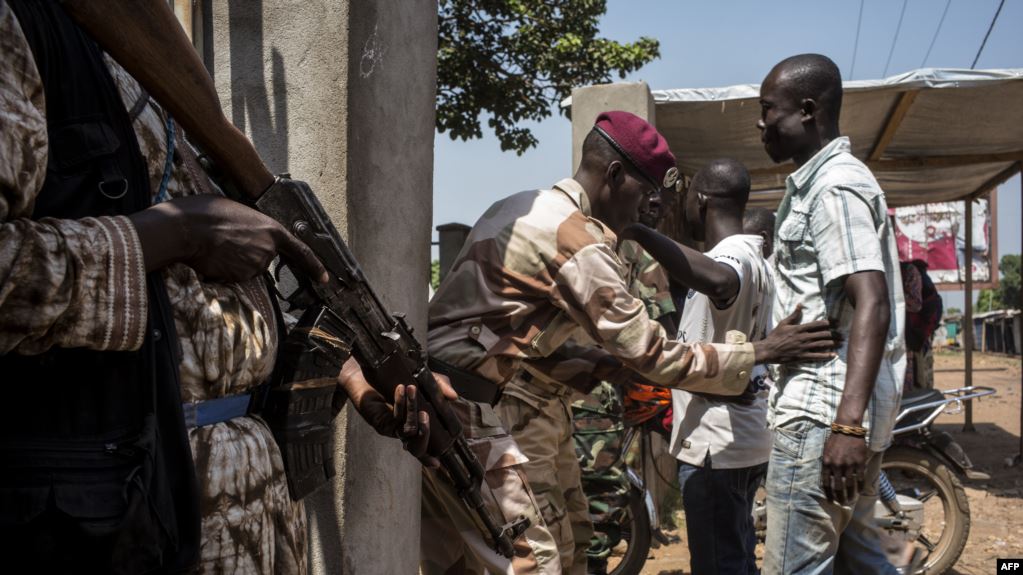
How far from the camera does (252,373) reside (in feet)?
4.73

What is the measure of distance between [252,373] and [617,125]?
74.8 inches

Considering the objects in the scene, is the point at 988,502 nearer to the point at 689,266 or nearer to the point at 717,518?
the point at 717,518

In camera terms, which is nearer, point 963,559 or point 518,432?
point 518,432

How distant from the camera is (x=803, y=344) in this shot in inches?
103

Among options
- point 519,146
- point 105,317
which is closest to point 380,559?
point 105,317

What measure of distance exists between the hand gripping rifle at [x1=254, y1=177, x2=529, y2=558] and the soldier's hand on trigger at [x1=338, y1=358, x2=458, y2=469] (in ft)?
0.15

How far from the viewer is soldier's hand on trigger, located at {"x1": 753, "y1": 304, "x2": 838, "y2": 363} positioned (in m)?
2.60

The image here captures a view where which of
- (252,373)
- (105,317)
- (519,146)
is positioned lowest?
(252,373)

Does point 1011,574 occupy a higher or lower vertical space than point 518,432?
lower

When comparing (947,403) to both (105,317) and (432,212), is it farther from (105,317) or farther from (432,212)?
(105,317)

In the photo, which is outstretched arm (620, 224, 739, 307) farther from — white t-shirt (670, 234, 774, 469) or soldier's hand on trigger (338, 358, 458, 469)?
soldier's hand on trigger (338, 358, 458, 469)

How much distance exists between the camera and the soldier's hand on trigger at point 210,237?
1.23 metres

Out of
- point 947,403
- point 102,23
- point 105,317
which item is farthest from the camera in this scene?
point 947,403

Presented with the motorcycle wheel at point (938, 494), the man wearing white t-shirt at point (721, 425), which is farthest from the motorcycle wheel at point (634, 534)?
the motorcycle wheel at point (938, 494)
